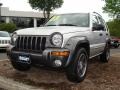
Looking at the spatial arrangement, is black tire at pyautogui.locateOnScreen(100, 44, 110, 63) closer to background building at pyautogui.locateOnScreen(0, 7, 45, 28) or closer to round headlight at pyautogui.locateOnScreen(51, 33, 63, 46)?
round headlight at pyautogui.locateOnScreen(51, 33, 63, 46)

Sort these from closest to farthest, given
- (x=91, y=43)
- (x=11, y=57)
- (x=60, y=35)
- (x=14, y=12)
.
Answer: (x=60, y=35) < (x=11, y=57) < (x=91, y=43) < (x=14, y=12)

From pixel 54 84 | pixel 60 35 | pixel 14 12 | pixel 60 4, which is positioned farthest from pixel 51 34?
pixel 14 12

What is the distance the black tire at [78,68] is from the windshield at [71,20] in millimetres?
1051

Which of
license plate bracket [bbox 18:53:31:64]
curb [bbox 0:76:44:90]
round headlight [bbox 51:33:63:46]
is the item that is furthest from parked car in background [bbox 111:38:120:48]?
round headlight [bbox 51:33:63:46]

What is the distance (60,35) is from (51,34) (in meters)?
0.20

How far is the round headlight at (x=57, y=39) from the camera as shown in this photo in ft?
20.6

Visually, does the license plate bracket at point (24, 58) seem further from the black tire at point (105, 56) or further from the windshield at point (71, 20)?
the black tire at point (105, 56)

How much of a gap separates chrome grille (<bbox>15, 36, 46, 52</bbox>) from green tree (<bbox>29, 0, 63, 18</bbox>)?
43209 mm

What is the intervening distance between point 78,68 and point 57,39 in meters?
0.94

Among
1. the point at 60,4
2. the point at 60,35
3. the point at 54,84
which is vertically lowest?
the point at 54,84

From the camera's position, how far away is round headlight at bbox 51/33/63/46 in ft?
20.6

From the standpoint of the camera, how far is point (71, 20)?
7.95 metres

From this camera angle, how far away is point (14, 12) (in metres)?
56.7

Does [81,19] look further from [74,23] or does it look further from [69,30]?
[69,30]
